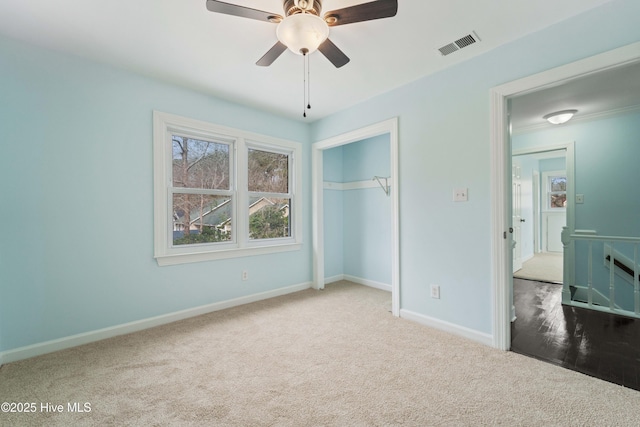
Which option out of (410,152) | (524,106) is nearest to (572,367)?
(410,152)

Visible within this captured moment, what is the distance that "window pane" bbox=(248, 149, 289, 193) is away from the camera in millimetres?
3785

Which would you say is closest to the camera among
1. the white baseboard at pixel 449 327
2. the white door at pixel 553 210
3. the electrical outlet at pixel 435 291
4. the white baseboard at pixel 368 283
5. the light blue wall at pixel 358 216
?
the white baseboard at pixel 449 327

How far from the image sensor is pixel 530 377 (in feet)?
6.32

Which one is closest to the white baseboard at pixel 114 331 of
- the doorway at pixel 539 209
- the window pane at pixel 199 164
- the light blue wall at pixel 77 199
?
the light blue wall at pixel 77 199

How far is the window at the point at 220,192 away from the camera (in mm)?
2977

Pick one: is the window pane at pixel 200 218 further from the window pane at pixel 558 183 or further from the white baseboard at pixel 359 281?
the window pane at pixel 558 183

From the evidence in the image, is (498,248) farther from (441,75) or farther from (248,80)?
(248,80)

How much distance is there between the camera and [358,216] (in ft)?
15.3

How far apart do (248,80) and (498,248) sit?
2892 mm

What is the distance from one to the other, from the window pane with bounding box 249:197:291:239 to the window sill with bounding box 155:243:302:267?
201 millimetres

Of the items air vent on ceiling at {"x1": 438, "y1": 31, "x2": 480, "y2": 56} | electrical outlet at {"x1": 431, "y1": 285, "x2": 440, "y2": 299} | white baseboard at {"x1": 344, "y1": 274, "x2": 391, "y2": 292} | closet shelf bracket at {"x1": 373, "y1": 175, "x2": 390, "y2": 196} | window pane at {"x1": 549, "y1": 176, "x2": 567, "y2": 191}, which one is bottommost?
white baseboard at {"x1": 344, "y1": 274, "x2": 391, "y2": 292}

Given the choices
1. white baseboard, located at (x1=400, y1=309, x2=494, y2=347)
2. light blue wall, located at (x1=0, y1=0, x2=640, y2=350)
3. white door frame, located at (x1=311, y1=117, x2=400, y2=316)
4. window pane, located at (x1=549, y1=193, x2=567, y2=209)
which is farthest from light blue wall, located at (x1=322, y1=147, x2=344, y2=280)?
window pane, located at (x1=549, y1=193, x2=567, y2=209)

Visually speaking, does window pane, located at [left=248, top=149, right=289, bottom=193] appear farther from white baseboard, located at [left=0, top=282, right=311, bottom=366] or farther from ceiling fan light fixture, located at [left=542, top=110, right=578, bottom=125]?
ceiling fan light fixture, located at [left=542, top=110, right=578, bottom=125]

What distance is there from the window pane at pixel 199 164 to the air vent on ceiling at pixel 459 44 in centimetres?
261
